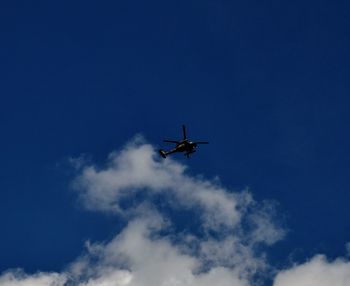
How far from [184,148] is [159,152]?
51.2 feet

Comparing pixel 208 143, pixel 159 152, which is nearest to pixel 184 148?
pixel 208 143

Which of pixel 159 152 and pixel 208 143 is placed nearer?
pixel 208 143

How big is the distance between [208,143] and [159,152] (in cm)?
2069

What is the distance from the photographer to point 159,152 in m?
162

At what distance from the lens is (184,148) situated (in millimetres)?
147125

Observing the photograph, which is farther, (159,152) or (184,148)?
(159,152)

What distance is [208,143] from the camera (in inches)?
5659

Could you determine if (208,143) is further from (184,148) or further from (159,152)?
(159,152)

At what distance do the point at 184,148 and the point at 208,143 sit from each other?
5.85 metres
